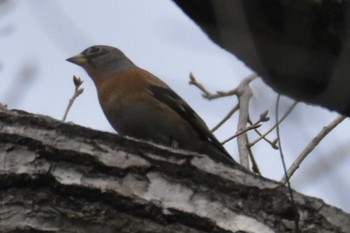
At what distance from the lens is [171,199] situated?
106 inches

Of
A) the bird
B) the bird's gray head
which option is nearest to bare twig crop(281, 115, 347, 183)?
the bird

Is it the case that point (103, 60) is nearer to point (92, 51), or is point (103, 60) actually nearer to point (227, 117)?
point (92, 51)

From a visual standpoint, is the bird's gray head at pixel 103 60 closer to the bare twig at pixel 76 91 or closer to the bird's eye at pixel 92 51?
the bird's eye at pixel 92 51

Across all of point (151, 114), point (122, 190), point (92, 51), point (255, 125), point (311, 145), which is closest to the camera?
point (122, 190)

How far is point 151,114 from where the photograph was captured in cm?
500

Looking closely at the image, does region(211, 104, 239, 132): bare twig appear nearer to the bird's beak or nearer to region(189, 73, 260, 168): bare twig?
region(189, 73, 260, 168): bare twig

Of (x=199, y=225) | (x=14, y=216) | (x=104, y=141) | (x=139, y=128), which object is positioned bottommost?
(x=14, y=216)

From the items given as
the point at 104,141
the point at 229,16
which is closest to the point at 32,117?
the point at 104,141

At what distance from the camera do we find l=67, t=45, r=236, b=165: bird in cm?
482

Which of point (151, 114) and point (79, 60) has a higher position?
point (79, 60)

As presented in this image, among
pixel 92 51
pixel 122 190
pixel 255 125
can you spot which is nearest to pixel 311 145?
pixel 255 125

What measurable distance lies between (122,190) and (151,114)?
7.64 ft

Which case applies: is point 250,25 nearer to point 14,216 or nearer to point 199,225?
Result: point 199,225

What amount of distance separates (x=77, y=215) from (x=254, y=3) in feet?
3.18
